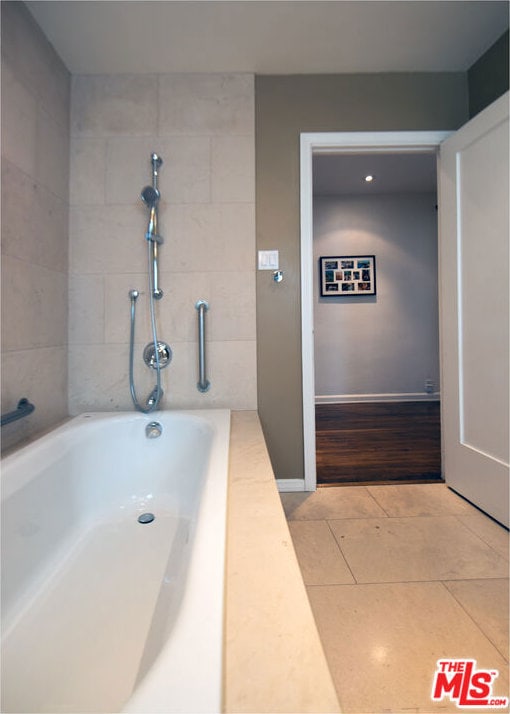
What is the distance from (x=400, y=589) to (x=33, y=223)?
2.06m

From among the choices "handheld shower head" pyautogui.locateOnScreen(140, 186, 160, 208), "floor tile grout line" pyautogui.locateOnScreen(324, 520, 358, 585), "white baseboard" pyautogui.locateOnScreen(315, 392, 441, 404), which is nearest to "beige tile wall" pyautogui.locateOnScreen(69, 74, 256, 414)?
"handheld shower head" pyautogui.locateOnScreen(140, 186, 160, 208)

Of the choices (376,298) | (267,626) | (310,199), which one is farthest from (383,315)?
(267,626)

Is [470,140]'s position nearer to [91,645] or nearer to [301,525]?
[301,525]

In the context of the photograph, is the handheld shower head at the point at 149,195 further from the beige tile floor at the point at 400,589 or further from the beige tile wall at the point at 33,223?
the beige tile floor at the point at 400,589

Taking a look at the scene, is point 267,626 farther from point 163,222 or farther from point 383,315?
point 383,315

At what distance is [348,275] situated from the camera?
13.4 feet

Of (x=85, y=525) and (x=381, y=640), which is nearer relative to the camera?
(x=381, y=640)

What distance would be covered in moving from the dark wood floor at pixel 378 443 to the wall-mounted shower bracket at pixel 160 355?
3.79 feet

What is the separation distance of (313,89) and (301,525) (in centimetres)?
231

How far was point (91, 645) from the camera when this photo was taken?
850 mm

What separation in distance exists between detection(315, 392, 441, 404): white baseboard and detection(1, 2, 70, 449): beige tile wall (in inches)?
120

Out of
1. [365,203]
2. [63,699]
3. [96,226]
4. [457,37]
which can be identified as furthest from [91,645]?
[365,203]

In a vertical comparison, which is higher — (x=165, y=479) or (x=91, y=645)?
(x=165, y=479)

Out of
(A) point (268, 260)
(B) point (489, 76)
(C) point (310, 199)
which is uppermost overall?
(B) point (489, 76)
